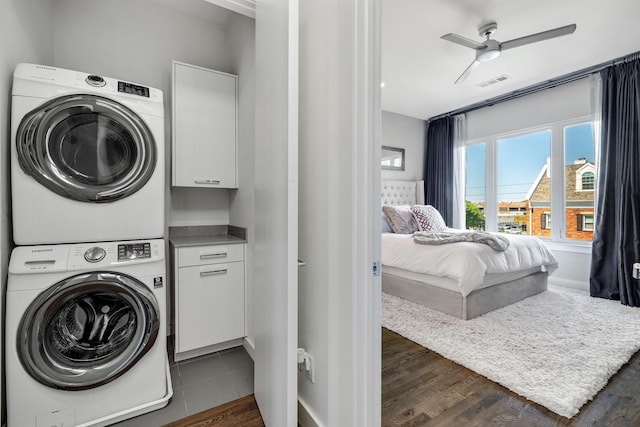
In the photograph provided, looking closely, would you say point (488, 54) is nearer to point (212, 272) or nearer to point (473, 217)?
point (473, 217)

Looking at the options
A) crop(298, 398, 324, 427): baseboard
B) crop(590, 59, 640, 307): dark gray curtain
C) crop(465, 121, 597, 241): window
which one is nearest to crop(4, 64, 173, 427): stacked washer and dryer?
crop(298, 398, 324, 427): baseboard

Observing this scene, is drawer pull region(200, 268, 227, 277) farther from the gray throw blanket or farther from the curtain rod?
the curtain rod

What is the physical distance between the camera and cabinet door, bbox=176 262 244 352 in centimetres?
196

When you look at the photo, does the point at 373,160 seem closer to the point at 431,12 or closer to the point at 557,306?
the point at 431,12

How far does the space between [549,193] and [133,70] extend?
16.5 feet

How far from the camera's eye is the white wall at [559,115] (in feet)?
11.9

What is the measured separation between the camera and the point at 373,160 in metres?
1.07

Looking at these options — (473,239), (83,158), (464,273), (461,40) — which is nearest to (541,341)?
(464,273)

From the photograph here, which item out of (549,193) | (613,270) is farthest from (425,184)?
(613,270)

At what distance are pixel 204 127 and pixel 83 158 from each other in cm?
84

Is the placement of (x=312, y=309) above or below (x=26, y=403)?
above

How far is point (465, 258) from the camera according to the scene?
255 centimetres

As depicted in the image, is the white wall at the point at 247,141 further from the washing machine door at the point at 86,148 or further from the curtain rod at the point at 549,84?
the curtain rod at the point at 549,84

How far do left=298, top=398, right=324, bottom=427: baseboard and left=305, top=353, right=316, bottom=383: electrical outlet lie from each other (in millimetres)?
145
